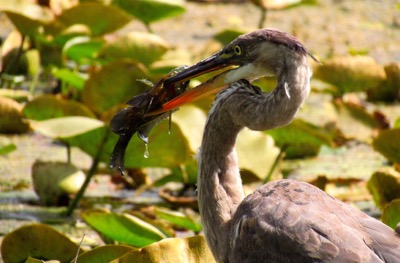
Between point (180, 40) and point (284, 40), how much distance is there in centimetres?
501

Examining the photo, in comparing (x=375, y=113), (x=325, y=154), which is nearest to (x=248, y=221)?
(x=325, y=154)

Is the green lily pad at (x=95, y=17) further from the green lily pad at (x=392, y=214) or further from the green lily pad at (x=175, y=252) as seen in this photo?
the green lily pad at (x=175, y=252)

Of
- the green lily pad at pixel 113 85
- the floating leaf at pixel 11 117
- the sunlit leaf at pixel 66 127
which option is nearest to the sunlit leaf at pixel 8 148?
the sunlit leaf at pixel 66 127

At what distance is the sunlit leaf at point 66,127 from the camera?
435cm

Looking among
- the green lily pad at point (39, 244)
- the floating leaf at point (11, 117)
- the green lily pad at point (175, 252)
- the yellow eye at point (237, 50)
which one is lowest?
the floating leaf at point (11, 117)

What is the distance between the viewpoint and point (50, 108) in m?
5.21

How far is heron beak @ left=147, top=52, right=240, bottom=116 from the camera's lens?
3.43 metres

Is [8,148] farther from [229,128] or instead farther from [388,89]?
[388,89]

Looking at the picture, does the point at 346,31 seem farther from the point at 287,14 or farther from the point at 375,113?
the point at 375,113

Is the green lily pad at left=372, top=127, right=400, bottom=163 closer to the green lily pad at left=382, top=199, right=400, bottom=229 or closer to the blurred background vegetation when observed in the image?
the blurred background vegetation

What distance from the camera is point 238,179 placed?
350 centimetres

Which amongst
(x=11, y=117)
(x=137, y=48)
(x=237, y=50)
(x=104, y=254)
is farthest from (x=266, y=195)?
(x=137, y=48)

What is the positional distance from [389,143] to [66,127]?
1450 millimetres

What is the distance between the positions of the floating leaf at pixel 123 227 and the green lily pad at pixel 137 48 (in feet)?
7.66
